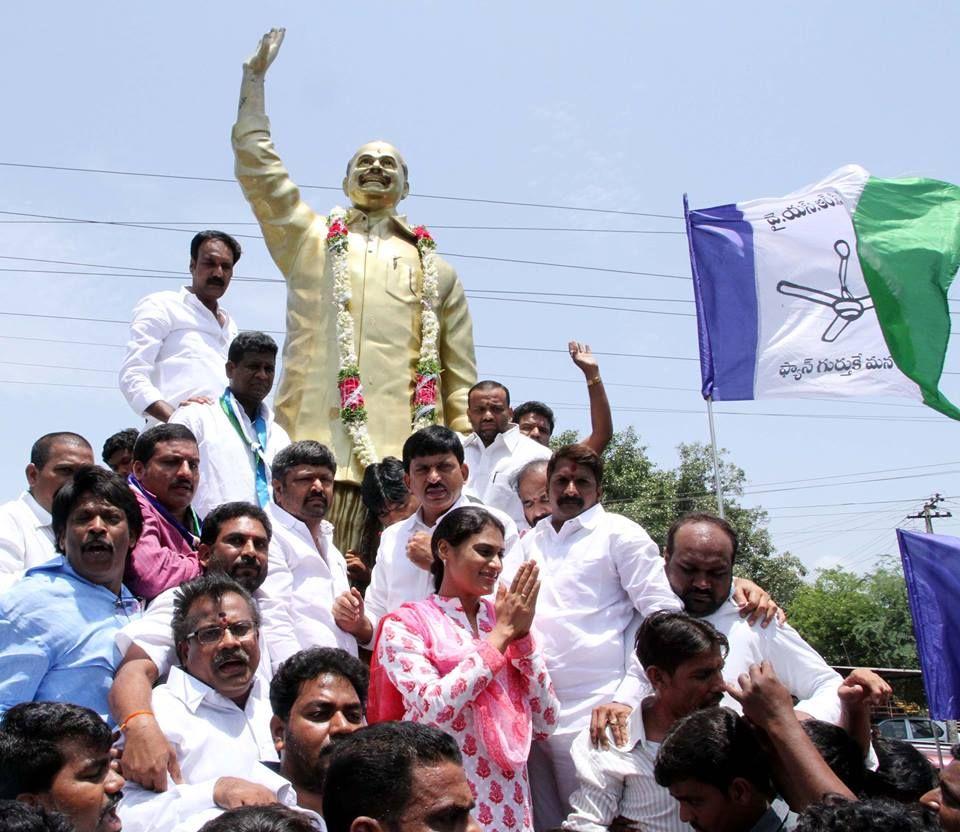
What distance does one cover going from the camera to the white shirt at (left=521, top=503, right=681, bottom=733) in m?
4.33

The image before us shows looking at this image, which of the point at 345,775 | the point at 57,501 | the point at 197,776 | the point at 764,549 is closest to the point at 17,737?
the point at 197,776

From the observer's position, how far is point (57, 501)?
13.1 ft

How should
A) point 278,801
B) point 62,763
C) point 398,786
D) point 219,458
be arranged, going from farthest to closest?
point 219,458
point 278,801
point 62,763
point 398,786

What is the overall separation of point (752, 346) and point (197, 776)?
6098mm

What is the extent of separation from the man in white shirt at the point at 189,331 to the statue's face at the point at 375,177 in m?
1.80

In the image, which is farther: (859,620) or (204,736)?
(859,620)

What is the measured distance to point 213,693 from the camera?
3.48 metres

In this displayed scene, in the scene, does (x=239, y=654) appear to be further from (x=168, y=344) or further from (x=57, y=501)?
(x=168, y=344)

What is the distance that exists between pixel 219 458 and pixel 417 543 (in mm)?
1335

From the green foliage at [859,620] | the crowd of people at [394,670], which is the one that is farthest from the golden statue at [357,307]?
the green foliage at [859,620]

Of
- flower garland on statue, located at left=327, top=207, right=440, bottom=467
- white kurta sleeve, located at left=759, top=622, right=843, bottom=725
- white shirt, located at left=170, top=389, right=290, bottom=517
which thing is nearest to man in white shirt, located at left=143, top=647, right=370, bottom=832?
white kurta sleeve, located at left=759, top=622, right=843, bottom=725

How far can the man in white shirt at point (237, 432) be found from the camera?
18.2ft

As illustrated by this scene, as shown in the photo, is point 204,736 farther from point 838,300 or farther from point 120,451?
point 838,300

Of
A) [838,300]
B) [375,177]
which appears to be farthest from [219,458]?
[838,300]
